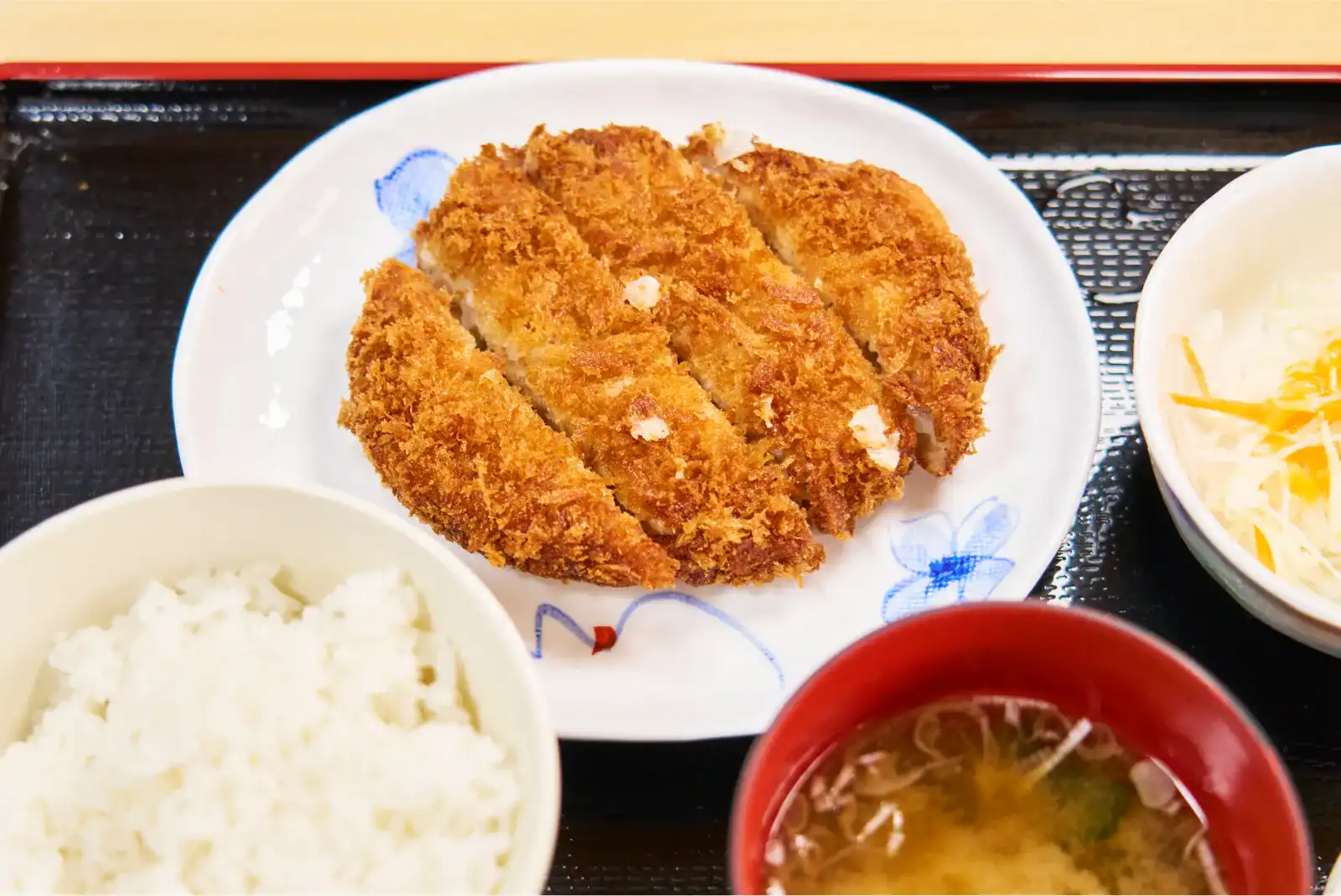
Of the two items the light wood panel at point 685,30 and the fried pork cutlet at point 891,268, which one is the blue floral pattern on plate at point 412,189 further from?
the fried pork cutlet at point 891,268

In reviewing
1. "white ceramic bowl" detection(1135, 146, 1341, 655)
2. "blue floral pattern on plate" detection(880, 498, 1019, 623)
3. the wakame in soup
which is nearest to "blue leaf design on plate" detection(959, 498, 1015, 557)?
"blue floral pattern on plate" detection(880, 498, 1019, 623)

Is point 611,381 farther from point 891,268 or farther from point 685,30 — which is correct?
point 685,30

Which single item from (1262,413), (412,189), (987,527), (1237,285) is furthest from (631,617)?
(1237,285)

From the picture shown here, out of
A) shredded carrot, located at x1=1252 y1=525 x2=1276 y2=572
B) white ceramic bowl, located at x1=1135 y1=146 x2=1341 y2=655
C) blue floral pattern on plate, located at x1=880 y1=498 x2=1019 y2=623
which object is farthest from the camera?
blue floral pattern on plate, located at x1=880 y1=498 x2=1019 y2=623

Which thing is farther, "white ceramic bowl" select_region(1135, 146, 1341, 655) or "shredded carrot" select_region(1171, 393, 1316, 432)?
"shredded carrot" select_region(1171, 393, 1316, 432)

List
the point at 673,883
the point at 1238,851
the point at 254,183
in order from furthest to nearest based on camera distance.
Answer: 1. the point at 254,183
2. the point at 673,883
3. the point at 1238,851

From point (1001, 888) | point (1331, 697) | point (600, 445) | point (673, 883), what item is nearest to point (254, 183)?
point (600, 445)

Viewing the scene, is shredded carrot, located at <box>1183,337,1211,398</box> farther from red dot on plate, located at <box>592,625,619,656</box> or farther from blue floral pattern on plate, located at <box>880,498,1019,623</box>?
red dot on plate, located at <box>592,625,619,656</box>

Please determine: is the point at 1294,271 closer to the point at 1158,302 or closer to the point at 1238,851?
the point at 1158,302
